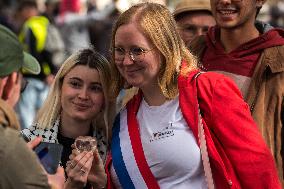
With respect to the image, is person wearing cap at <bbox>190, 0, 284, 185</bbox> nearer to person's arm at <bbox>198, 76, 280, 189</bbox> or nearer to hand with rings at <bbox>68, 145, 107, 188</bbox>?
person's arm at <bbox>198, 76, 280, 189</bbox>

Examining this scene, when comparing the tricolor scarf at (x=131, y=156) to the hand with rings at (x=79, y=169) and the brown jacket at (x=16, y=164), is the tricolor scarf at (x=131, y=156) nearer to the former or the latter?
the hand with rings at (x=79, y=169)

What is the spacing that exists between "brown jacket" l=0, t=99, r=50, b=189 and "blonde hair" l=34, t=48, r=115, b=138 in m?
1.63

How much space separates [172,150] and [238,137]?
12.9 inches

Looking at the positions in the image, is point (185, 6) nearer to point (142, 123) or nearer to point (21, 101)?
point (142, 123)

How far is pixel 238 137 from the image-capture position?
4.21m

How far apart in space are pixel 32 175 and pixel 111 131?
1585mm

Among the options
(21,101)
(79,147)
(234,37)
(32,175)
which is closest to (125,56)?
(79,147)

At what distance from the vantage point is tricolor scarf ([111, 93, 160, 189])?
4.32 meters

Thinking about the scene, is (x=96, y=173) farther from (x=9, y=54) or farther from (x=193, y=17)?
(x=193, y=17)

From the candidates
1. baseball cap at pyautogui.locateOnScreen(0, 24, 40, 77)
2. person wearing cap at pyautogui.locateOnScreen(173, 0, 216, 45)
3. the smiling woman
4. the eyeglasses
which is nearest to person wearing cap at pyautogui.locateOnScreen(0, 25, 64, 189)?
baseball cap at pyautogui.locateOnScreen(0, 24, 40, 77)

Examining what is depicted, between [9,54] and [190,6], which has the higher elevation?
[9,54]

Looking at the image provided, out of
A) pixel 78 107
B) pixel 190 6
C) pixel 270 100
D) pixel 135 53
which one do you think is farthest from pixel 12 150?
pixel 190 6

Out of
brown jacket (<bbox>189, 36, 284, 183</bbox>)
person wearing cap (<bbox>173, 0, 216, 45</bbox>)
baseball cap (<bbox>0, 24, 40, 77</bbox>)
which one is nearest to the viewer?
baseball cap (<bbox>0, 24, 40, 77</bbox>)

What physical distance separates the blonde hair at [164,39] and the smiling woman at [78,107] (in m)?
0.56
